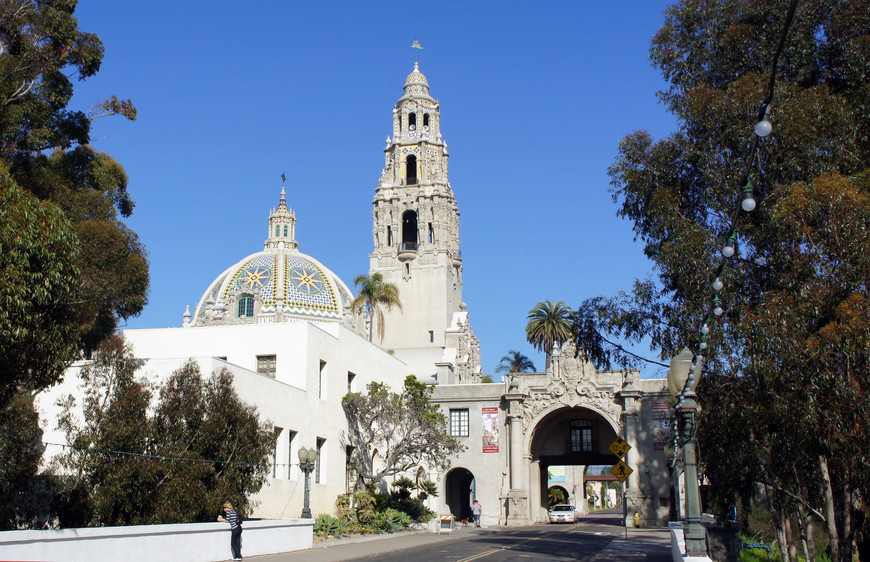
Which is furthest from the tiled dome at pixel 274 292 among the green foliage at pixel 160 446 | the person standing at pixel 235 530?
the person standing at pixel 235 530

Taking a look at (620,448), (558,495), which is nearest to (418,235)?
(558,495)

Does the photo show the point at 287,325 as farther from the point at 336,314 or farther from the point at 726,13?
the point at 336,314

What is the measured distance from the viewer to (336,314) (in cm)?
6725

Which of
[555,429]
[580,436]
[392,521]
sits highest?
[555,429]

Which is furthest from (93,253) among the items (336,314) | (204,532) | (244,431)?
(336,314)

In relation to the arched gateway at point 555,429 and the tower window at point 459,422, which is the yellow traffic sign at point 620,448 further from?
the tower window at point 459,422

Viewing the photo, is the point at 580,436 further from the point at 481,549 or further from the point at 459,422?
the point at 481,549

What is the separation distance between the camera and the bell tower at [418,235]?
7044 centimetres

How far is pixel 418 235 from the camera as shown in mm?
72812

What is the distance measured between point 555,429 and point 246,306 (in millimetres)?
27709

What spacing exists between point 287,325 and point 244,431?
30.6 ft

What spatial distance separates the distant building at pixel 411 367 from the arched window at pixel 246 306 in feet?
0.45

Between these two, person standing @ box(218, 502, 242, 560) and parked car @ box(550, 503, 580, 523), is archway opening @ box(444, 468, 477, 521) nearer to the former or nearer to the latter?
parked car @ box(550, 503, 580, 523)

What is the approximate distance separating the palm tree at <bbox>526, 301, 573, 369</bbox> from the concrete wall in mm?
46784
